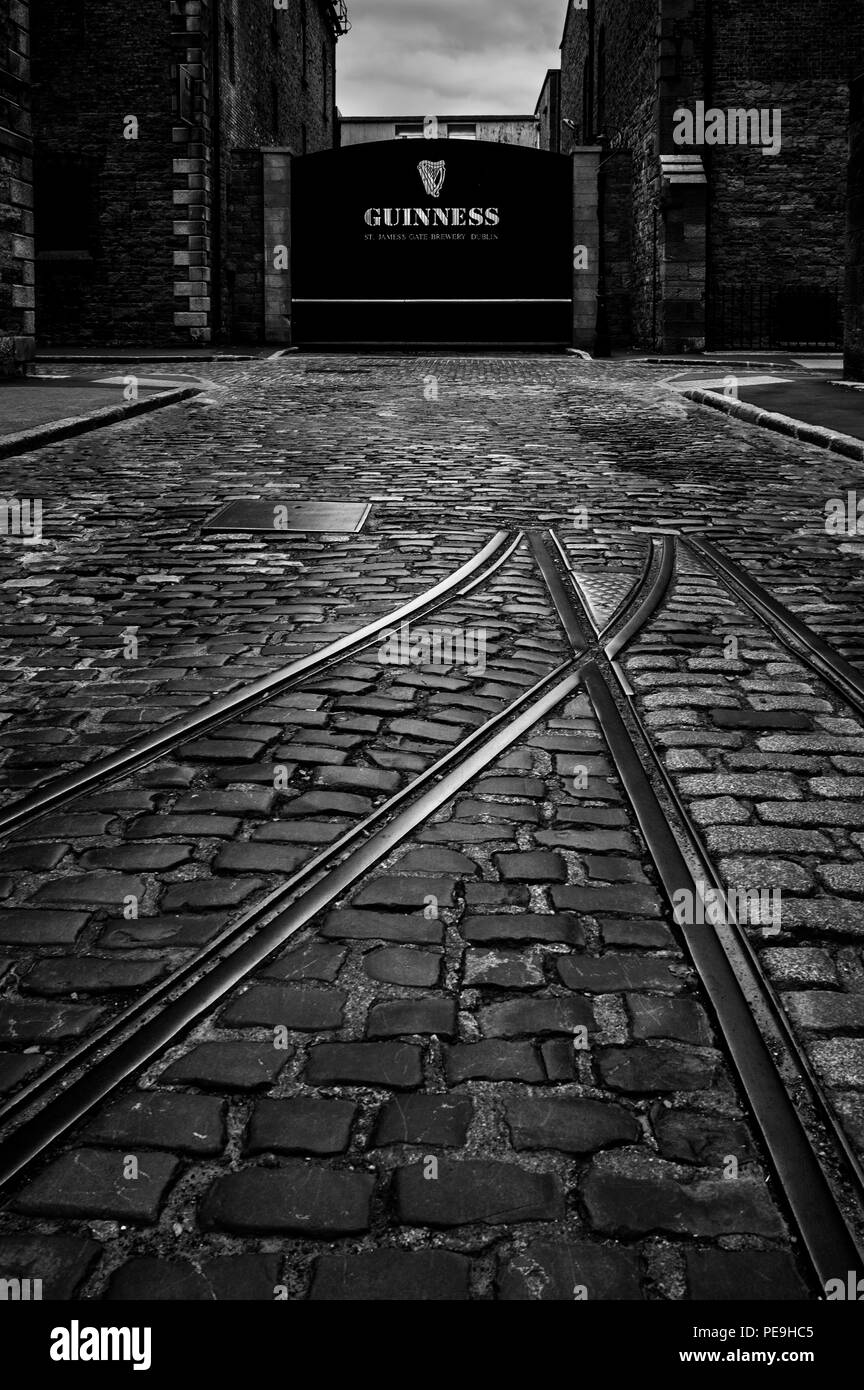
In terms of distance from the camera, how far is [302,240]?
29.6m

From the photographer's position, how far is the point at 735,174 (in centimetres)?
2731

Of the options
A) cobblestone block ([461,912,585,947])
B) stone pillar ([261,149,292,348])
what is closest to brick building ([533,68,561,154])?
stone pillar ([261,149,292,348])

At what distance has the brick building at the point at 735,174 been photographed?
86.9 feet

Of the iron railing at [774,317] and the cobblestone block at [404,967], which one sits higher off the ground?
the iron railing at [774,317]

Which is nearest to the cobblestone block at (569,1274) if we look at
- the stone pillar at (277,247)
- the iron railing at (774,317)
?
the iron railing at (774,317)

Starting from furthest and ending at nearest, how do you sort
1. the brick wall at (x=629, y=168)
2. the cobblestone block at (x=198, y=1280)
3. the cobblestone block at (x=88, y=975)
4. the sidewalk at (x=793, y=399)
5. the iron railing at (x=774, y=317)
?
the iron railing at (x=774, y=317) → the brick wall at (x=629, y=168) → the sidewalk at (x=793, y=399) → the cobblestone block at (x=88, y=975) → the cobblestone block at (x=198, y=1280)

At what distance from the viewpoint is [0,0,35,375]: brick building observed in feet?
55.3

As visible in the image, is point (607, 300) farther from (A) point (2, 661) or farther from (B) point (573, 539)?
(A) point (2, 661)

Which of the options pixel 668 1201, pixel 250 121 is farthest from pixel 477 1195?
pixel 250 121

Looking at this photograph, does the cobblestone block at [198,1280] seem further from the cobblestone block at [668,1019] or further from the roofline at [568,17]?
the roofline at [568,17]

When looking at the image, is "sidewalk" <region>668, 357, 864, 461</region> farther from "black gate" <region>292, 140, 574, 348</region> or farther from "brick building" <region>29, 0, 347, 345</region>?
"brick building" <region>29, 0, 347, 345</region>

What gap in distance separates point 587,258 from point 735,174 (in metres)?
3.79

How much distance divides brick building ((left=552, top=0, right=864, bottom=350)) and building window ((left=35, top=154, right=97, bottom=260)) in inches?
462

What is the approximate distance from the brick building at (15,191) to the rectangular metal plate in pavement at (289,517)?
10961mm
